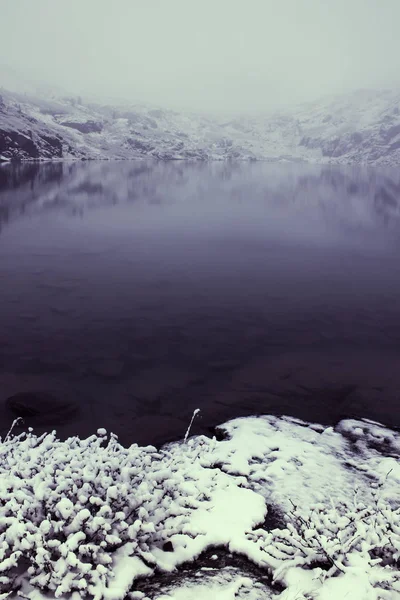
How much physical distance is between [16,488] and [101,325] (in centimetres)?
1281

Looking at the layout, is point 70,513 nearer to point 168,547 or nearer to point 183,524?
point 168,547

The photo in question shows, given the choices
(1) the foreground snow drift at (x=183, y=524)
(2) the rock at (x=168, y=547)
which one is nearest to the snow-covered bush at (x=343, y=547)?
(1) the foreground snow drift at (x=183, y=524)

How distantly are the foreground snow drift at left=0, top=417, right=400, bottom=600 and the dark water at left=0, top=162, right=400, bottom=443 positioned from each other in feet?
10.9

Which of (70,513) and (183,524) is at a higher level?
(70,513)

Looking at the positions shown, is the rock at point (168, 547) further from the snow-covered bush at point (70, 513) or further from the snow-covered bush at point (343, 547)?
the snow-covered bush at point (343, 547)

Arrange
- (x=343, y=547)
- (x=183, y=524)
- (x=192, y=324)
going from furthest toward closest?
(x=192, y=324), (x=183, y=524), (x=343, y=547)

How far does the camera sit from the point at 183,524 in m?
7.89

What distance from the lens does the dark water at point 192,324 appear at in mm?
13711

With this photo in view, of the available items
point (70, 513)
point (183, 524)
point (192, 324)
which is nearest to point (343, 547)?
point (183, 524)

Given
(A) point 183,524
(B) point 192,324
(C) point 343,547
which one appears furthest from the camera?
(B) point 192,324

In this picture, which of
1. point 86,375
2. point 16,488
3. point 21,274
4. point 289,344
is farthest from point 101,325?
point 16,488

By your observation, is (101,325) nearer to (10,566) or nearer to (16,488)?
(16,488)

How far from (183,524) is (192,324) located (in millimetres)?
12988

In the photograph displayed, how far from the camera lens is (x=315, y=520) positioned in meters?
7.45
